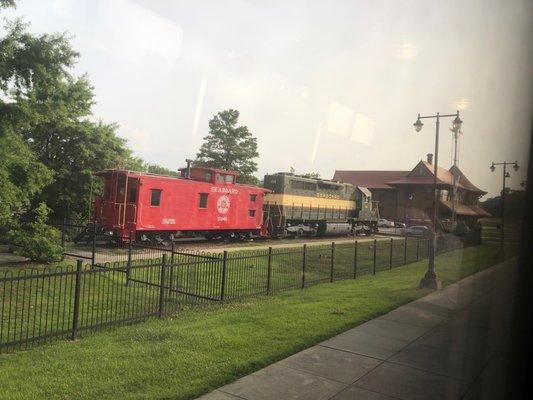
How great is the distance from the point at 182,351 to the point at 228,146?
24014 millimetres

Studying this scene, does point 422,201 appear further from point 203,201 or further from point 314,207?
point 314,207

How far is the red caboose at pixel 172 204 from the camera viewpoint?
19.0 metres

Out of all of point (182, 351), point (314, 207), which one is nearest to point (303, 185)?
point (314, 207)

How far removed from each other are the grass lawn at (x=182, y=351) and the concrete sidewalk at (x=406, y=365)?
33 cm

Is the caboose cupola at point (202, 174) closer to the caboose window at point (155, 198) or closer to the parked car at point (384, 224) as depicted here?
the caboose window at point (155, 198)

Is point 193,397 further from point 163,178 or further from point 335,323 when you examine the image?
point 163,178

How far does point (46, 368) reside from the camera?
18.1 ft

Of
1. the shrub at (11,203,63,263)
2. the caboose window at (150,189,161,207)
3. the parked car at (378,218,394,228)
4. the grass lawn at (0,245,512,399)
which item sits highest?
the caboose window at (150,189,161,207)

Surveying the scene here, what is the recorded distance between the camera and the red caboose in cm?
1905

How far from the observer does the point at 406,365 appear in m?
6.18

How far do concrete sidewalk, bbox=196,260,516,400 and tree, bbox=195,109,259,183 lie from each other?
2085cm

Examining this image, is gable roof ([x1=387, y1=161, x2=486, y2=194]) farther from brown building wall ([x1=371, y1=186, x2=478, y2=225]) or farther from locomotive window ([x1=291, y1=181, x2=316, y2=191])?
A: locomotive window ([x1=291, y1=181, x2=316, y2=191])

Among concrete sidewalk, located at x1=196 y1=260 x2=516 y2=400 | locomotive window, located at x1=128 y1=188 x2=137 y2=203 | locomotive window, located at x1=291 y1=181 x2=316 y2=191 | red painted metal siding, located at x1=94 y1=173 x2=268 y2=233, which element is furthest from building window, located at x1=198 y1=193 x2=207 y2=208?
concrete sidewalk, located at x1=196 y1=260 x2=516 y2=400

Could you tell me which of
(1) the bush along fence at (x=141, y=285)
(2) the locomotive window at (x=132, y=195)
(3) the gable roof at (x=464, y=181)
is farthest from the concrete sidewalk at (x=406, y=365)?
(2) the locomotive window at (x=132, y=195)
